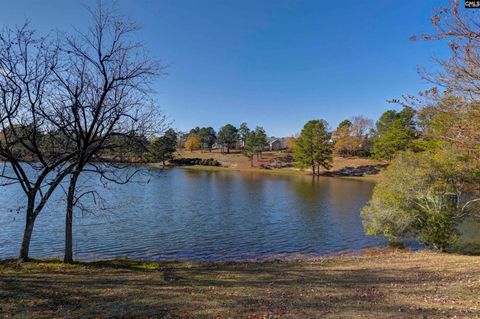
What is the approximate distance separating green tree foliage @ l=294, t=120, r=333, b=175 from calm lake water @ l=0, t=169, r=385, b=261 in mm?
34680

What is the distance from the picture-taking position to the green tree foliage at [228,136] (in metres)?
109

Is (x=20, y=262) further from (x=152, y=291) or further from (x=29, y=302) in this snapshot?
(x=152, y=291)

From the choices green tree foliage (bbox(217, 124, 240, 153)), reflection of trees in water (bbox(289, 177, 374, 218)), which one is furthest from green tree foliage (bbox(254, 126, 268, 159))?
reflection of trees in water (bbox(289, 177, 374, 218))

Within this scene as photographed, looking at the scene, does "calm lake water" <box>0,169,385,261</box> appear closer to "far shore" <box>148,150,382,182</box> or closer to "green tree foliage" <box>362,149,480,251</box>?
"green tree foliage" <box>362,149,480,251</box>

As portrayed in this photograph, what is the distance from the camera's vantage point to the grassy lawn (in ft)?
22.1

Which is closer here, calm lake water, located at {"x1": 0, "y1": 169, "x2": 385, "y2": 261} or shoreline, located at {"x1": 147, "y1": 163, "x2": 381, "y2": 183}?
calm lake water, located at {"x1": 0, "y1": 169, "x2": 385, "y2": 261}

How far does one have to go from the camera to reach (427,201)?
17172mm

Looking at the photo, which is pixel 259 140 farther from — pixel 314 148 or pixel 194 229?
pixel 194 229

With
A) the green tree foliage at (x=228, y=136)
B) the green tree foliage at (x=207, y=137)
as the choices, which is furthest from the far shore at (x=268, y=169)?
the green tree foliage at (x=207, y=137)

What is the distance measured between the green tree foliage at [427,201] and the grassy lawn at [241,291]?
499 centimetres

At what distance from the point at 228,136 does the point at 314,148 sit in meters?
45.2

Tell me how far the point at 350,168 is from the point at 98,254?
64.8 m

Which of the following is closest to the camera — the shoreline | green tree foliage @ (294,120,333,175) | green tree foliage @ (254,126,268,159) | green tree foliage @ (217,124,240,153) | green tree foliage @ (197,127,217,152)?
the shoreline

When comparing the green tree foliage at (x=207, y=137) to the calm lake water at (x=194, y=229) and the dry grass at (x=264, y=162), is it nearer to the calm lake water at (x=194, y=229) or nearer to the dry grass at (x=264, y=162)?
the dry grass at (x=264, y=162)
